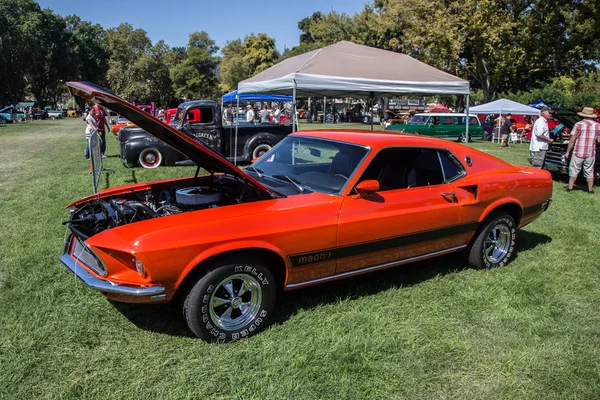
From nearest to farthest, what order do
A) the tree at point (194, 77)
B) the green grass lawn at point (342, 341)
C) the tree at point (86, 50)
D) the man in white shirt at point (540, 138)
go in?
1. the green grass lawn at point (342, 341)
2. the man in white shirt at point (540, 138)
3. the tree at point (194, 77)
4. the tree at point (86, 50)

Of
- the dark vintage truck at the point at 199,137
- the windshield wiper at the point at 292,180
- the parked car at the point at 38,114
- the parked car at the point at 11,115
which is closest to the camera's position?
the windshield wiper at the point at 292,180

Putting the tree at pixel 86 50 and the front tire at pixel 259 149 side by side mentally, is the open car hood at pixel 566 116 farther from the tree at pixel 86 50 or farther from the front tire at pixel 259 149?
the tree at pixel 86 50

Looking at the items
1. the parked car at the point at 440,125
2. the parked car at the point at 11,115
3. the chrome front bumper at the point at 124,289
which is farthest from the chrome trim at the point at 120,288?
the parked car at the point at 11,115

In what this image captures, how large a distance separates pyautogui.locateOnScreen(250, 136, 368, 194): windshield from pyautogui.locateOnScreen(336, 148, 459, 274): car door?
0.64 ft

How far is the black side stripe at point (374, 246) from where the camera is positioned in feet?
10.3

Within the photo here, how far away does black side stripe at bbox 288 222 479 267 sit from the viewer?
3133mm

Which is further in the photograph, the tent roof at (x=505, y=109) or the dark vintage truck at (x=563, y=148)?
the tent roof at (x=505, y=109)

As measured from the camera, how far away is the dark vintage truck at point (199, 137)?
10688 millimetres

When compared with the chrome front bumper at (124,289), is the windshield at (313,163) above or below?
above

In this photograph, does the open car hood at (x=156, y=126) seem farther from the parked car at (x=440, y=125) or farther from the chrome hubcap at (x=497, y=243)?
the parked car at (x=440, y=125)

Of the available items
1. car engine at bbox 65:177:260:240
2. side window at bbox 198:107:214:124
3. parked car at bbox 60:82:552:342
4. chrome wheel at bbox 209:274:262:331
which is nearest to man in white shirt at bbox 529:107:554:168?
parked car at bbox 60:82:552:342

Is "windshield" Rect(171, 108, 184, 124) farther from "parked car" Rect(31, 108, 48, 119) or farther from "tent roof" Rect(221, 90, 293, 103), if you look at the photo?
"parked car" Rect(31, 108, 48, 119)

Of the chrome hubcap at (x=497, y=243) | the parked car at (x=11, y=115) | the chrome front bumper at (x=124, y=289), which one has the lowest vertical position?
the chrome hubcap at (x=497, y=243)

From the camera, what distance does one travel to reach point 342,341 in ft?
9.86
